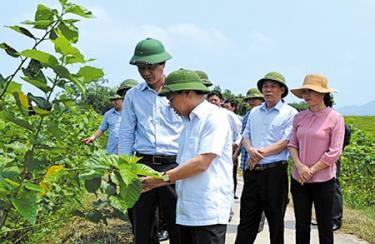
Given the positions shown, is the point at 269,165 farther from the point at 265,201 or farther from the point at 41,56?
the point at 41,56

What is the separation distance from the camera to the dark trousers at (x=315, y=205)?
4.35 meters

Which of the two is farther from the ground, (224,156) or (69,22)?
(69,22)

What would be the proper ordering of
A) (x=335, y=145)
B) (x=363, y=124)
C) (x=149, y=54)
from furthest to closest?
1. (x=363, y=124)
2. (x=335, y=145)
3. (x=149, y=54)

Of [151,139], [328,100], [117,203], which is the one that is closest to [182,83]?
[151,139]

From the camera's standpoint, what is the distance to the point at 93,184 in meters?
1.61

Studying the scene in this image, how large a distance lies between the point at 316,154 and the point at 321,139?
12 cm

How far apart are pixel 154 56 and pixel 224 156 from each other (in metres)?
0.90

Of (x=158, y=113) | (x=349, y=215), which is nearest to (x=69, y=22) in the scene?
(x=158, y=113)

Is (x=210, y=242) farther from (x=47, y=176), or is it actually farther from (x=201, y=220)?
(x=47, y=176)

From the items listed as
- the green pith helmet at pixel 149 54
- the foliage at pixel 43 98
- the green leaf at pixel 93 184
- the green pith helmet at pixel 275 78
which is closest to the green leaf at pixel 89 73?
the foliage at pixel 43 98

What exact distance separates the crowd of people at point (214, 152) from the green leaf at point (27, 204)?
3.42 ft

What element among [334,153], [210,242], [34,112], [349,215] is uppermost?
[34,112]

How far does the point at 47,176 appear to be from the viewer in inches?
63.5

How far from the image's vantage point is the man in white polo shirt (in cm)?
304
